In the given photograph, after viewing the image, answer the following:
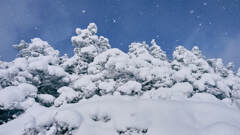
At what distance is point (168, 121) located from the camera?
3674mm

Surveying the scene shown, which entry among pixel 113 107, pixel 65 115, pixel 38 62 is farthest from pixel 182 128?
pixel 38 62

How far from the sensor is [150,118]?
150 inches

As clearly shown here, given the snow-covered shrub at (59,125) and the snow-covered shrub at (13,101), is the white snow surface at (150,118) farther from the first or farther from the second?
the snow-covered shrub at (13,101)

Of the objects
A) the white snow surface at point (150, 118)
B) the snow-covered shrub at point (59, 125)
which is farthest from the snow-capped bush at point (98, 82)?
the white snow surface at point (150, 118)

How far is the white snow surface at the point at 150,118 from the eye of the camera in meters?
3.52

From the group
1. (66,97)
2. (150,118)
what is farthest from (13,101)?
(150,118)

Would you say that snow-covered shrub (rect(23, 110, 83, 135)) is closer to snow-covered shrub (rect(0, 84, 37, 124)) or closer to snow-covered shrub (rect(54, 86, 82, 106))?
snow-covered shrub (rect(0, 84, 37, 124))

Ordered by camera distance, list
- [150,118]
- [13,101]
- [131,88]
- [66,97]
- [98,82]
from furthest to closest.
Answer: [98,82]
[66,97]
[131,88]
[13,101]
[150,118]

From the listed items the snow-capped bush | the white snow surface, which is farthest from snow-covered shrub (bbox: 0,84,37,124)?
the white snow surface

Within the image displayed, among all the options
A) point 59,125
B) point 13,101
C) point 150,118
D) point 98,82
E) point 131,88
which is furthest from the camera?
point 98,82

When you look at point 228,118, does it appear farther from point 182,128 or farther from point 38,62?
point 38,62

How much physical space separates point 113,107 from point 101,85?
6.71 meters

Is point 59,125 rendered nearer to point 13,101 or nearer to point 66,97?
point 13,101

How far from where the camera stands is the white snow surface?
3523 millimetres
